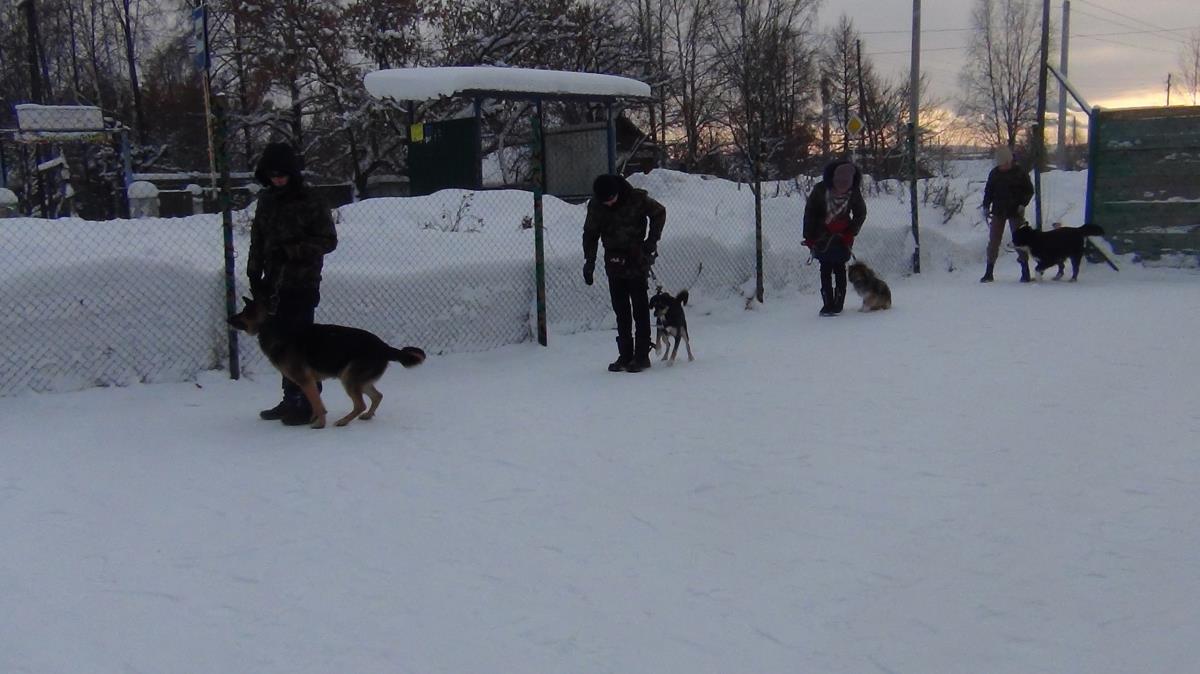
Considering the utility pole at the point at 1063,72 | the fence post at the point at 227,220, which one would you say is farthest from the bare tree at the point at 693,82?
the fence post at the point at 227,220

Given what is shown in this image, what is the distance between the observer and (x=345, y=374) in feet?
19.3

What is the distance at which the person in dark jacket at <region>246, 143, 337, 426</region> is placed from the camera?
19.4ft

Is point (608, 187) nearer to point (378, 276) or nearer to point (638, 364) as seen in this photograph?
point (638, 364)

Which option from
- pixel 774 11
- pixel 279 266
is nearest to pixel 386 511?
pixel 279 266

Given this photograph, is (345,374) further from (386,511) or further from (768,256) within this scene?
(768,256)

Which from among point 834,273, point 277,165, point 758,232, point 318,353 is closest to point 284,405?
point 318,353

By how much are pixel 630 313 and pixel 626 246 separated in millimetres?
571

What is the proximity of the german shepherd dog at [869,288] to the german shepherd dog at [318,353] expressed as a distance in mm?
5941

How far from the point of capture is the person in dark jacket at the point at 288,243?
5910mm

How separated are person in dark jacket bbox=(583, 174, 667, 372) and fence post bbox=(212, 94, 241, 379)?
107 inches

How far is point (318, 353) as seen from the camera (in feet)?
19.1

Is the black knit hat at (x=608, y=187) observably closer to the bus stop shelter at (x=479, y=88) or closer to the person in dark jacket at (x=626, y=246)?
the person in dark jacket at (x=626, y=246)

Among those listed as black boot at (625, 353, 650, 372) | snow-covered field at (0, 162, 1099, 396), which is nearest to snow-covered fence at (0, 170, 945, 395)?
snow-covered field at (0, 162, 1099, 396)

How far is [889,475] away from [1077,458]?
103cm
